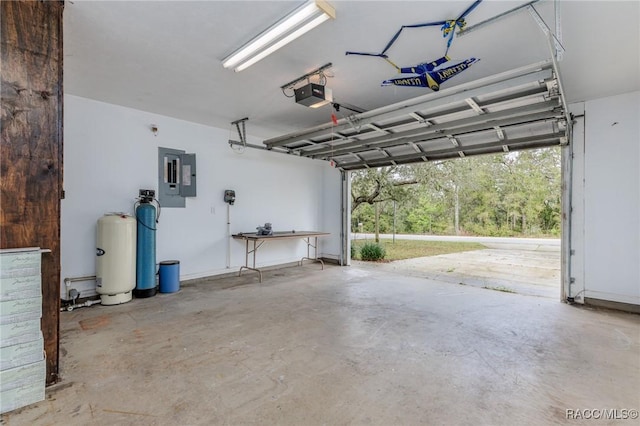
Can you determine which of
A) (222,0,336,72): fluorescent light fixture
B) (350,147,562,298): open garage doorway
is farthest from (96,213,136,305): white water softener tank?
(350,147,562,298): open garage doorway

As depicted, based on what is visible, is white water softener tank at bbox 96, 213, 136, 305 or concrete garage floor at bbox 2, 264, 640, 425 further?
white water softener tank at bbox 96, 213, 136, 305

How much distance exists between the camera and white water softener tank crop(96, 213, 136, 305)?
13.3 ft

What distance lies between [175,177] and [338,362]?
13.7 ft

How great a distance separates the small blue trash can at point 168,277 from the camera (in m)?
4.70

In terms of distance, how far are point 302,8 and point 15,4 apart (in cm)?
201

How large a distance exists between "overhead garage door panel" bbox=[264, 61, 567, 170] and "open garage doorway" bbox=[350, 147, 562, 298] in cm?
181

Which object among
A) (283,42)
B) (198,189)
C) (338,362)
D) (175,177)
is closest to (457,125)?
(283,42)

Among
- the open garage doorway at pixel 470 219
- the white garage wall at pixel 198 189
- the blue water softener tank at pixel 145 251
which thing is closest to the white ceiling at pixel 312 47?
the white garage wall at pixel 198 189

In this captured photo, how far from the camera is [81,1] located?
2309mm

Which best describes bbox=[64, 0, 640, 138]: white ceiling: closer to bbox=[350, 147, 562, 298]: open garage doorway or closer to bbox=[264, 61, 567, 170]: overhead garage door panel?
bbox=[264, 61, 567, 170]: overhead garage door panel

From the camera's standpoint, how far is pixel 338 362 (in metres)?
2.58

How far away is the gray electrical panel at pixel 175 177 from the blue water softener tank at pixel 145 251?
541mm

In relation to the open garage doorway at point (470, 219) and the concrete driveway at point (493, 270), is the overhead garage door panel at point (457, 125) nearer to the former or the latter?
the open garage doorway at point (470, 219)

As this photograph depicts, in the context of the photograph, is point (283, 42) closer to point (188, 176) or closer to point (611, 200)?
point (188, 176)
